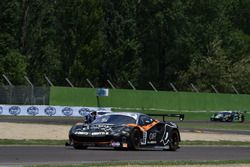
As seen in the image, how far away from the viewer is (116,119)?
87.4ft

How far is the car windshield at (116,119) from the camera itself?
26.3 meters

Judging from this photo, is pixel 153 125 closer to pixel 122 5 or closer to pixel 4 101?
pixel 4 101

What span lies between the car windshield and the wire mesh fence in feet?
110

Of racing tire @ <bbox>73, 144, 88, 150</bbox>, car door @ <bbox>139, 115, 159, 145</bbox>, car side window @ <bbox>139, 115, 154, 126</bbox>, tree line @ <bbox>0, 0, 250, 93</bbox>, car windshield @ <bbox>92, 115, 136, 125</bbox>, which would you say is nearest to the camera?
racing tire @ <bbox>73, 144, 88, 150</bbox>

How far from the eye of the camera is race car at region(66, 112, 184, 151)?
2531cm

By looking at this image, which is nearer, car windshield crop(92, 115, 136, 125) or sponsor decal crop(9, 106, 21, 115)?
car windshield crop(92, 115, 136, 125)

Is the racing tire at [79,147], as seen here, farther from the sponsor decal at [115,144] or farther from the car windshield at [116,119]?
the sponsor decal at [115,144]

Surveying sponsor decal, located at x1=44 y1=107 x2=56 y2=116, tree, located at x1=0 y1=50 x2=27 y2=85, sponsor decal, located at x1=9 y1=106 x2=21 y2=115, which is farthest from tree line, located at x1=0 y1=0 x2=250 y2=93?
sponsor decal, located at x1=9 y1=106 x2=21 y2=115

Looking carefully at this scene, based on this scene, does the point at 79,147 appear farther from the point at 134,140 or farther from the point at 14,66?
the point at 14,66

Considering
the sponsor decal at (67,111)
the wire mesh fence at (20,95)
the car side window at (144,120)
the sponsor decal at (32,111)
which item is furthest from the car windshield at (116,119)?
the sponsor decal at (67,111)

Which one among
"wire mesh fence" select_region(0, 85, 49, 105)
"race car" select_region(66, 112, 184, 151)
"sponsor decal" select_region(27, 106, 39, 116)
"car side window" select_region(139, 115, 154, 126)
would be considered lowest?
"race car" select_region(66, 112, 184, 151)

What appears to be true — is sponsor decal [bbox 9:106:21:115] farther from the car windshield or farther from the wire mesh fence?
the car windshield

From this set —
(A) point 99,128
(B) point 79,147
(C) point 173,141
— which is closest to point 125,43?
(C) point 173,141

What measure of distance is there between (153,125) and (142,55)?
7161 cm
